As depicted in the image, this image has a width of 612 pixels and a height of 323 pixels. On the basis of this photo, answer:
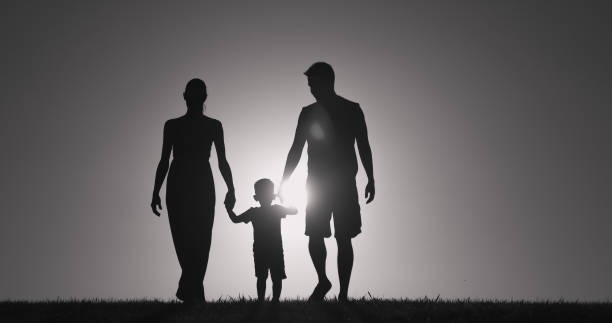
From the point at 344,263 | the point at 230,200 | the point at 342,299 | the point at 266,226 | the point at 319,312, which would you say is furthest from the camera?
the point at 230,200

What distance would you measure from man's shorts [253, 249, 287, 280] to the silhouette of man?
64 centimetres

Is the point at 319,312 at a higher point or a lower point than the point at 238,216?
lower

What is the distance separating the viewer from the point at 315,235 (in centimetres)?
1180

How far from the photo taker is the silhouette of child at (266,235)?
1212 centimetres

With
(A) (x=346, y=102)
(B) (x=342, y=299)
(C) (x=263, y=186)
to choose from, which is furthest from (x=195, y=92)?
(B) (x=342, y=299)

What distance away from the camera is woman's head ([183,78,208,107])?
12.2 metres

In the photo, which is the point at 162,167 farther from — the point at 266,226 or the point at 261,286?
the point at 261,286

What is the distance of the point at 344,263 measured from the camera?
1154 cm

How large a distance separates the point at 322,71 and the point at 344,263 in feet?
10.2

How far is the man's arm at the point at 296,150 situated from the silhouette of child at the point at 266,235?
0.35 m

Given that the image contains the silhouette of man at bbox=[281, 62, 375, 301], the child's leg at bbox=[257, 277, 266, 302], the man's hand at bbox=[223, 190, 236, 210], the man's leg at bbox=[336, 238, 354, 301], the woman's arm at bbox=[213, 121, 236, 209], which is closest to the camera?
the man's leg at bbox=[336, 238, 354, 301]

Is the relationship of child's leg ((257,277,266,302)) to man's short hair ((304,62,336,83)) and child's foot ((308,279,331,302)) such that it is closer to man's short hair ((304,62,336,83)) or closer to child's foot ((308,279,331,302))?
child's foot ((308,279,331,302))

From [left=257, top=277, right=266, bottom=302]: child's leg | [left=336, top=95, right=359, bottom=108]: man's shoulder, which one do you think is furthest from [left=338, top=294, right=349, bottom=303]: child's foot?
[left=336, top=95, right=359, bottom=108]: man's shoulder

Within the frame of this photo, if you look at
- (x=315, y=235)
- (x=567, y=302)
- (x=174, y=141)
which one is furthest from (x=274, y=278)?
(x=567, y=302)
